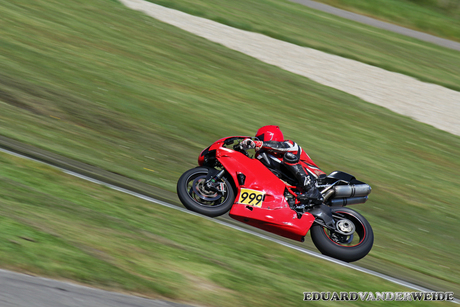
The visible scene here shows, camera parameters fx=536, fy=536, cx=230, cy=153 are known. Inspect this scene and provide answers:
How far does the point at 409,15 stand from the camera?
3475cm

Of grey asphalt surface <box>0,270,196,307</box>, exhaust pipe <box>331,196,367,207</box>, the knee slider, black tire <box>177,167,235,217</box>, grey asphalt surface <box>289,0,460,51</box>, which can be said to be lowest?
grey asphalt surface <box>0,270,196,307</box>

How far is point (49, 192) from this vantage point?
664 cm

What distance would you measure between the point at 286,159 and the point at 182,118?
480cm

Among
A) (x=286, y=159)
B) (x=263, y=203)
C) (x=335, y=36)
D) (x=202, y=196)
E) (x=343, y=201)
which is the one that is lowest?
(x=202, y=196)

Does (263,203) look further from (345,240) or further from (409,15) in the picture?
(409,15)

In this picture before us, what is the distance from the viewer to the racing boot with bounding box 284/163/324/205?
285 inches

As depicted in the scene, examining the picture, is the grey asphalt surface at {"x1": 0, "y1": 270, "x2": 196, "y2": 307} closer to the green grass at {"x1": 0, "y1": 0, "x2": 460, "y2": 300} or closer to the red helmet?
the green grass at {"x1": 0, "y1": 0, "x2": 460, "y2": 300}

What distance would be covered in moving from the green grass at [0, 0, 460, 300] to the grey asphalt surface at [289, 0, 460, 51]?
14648mm

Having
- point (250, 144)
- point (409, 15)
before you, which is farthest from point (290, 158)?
point (409, 15)

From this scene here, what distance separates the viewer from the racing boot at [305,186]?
7246 millimetres

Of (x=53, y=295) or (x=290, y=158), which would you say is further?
(x=290, y=158)

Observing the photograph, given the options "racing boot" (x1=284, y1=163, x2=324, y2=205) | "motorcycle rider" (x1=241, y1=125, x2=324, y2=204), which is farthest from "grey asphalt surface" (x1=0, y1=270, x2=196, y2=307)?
"motorcycle rider" (x1=241, y1=125, x2=324, y2=204)

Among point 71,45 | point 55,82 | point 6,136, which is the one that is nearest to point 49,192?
point 6,136

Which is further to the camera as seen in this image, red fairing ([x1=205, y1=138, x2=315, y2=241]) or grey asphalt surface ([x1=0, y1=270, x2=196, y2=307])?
red fairing ([x1=205, y1=138, x2=315, y2=241])
